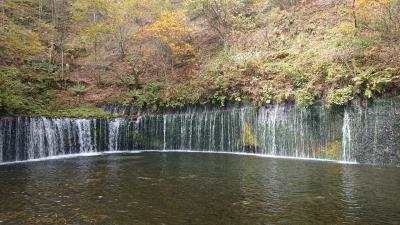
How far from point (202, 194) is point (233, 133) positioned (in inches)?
451

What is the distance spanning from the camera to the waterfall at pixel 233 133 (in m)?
16.2

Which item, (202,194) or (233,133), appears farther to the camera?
(233,133)

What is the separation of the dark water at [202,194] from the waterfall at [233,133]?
194cm

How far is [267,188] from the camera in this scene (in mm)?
11016

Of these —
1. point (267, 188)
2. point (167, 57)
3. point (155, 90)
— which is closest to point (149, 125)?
point (155, 90)

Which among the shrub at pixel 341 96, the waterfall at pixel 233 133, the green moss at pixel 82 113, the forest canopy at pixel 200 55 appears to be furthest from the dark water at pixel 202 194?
the green moss at pixel 82 113

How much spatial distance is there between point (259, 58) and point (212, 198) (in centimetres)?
1512

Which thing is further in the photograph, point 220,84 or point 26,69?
point 26,69

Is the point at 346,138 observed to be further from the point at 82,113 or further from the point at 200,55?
the point at 82,113

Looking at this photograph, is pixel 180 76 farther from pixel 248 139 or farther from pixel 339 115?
pixel 339 115

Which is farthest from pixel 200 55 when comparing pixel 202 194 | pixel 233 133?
pixel 202 194

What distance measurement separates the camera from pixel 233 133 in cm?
2162

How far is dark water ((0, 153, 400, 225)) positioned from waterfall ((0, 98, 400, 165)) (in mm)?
1937

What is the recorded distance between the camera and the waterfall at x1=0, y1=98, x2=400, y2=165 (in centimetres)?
1616
